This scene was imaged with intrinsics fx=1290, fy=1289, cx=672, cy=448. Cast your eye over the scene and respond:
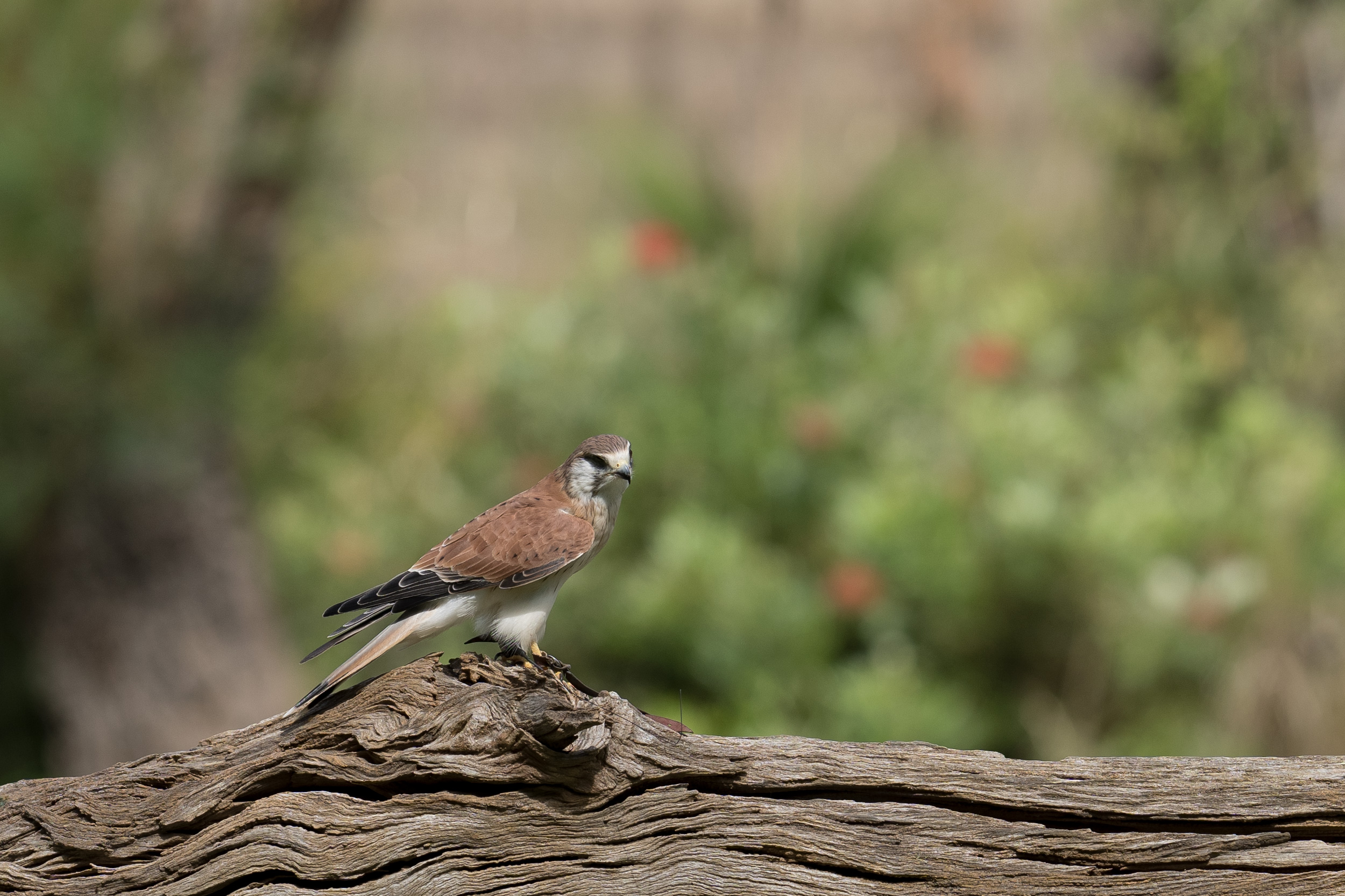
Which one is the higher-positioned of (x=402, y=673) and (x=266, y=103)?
(x=266, y=103)

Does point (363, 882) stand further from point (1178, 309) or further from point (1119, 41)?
point (1119, 41)

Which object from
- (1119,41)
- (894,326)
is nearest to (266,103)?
(894,326)

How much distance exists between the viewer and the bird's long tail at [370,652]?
4.91 feet

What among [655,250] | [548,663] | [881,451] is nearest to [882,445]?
[881,451]

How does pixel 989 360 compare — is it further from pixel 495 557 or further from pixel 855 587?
pixel 495 557

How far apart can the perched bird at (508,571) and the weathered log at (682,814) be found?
8cm

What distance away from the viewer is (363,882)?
62.4 inches

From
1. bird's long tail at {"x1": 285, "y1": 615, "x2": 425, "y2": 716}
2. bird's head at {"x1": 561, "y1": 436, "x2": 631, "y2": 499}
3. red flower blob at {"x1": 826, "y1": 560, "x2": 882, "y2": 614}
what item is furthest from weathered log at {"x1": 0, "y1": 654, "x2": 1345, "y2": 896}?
red flower blob at {"x1": 826, "y1": 560, "x2": 882, "y2": 614}

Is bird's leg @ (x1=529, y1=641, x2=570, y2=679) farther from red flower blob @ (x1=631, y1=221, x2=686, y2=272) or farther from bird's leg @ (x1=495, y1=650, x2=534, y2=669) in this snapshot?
red flower blob @ (x1=631, y1=221, x2=686, y2=272)

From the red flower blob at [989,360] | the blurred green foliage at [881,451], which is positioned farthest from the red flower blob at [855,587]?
the red flower blob at [989,360]

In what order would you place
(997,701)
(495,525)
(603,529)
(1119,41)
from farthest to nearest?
1. (1119,41)
2. (997,701)
3. (603,529)
4. (495,525)

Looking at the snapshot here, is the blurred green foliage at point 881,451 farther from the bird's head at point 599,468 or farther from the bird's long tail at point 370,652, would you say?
the bird's long tail at point 370,652

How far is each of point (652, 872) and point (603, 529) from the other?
0.49 metres

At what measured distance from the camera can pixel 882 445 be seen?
4957mm
